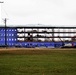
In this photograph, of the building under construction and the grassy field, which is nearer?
the grassy field

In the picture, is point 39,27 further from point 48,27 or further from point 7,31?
point 7,31

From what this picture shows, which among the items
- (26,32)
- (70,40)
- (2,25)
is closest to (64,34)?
(70,40)

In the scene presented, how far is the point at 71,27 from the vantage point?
165m

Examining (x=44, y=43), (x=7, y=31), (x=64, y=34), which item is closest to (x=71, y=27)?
(x=64, y=34)

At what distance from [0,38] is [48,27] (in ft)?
73.8

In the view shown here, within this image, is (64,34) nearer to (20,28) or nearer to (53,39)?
(53,39)

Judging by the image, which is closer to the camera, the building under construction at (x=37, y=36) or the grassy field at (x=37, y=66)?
the grassy field at (x=37, y=66)

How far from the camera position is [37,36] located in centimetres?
16288

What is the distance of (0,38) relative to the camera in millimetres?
161250

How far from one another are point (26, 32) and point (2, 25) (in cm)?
1149

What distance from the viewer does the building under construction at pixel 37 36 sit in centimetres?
16075

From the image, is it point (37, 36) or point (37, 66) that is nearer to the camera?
point (37, 66)

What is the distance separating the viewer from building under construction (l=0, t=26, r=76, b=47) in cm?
16075

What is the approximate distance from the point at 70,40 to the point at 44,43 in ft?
39.8
